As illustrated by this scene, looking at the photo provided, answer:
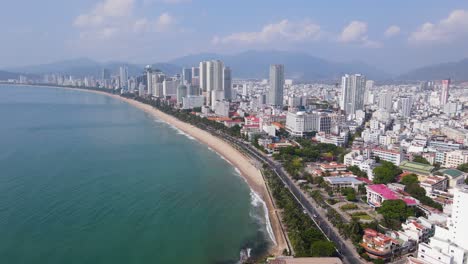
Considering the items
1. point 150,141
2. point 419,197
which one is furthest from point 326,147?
point 150,141

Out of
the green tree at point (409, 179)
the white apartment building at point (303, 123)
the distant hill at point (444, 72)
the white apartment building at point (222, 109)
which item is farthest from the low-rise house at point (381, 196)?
the distant hill at point (444, 72)

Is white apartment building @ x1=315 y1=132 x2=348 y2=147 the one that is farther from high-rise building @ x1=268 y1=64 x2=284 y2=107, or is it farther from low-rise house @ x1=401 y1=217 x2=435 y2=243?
high-rise building @ x1=268 y1=64 x2=284 y2=107

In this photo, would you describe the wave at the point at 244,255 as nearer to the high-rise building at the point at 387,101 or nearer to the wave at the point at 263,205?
the wave at the point at 263,205

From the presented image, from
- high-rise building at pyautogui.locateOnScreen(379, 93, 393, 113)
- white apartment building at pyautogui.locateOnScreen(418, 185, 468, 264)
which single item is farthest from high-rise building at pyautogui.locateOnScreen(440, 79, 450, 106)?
white apartment building at pyautogui.locateOnScreen(418, 185, 468, 264)

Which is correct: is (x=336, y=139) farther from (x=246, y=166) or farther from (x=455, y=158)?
(x=246, y=166)

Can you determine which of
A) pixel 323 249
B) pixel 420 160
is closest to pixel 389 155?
pixel 420 160
